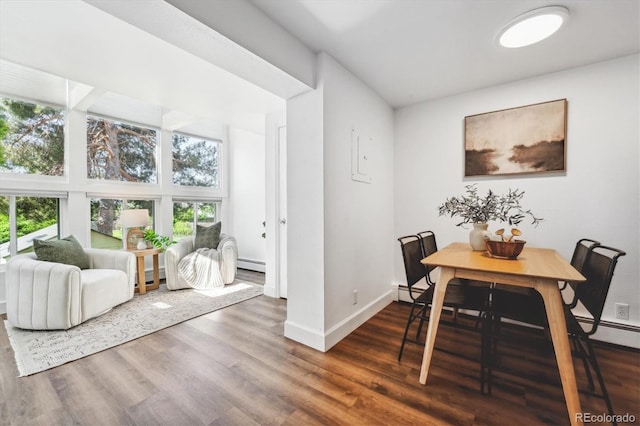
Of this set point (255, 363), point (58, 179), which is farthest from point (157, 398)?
point (58, 179)

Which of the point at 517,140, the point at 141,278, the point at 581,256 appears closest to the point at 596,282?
the point at 581,256

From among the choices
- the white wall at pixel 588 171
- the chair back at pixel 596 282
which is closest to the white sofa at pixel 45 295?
the white wall at pixel 588 171

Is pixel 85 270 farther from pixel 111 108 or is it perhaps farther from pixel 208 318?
pixel 111 108

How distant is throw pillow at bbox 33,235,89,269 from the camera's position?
2.64 m

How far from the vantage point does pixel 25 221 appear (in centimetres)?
318

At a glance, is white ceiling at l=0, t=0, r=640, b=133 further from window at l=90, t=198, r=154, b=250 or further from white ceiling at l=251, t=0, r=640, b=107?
window at l=90, t=198, r=154, b=250

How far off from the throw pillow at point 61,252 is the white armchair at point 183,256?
2.82ft

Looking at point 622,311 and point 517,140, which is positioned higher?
point 517,140

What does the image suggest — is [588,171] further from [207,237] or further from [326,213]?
[207,237]

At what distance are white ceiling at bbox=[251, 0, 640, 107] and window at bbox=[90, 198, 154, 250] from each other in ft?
11.9

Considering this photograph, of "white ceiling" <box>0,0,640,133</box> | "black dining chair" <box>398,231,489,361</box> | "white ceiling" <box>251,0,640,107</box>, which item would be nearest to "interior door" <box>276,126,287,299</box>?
"white ceiling" <box>0,0,640,133</box>

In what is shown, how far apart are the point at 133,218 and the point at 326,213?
9.75 ft

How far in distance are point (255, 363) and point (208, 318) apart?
3.47 ft

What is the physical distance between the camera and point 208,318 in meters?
2.71
